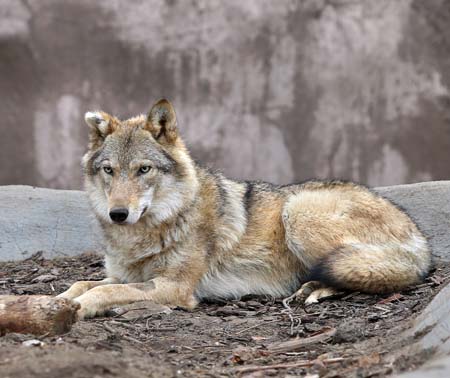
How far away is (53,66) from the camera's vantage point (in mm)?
9023

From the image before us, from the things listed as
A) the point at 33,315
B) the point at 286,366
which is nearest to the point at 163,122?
the point at 33,315

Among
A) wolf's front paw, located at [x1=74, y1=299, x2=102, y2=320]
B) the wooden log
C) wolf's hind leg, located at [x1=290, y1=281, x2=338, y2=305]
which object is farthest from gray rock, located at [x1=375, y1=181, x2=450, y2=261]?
the wooden log

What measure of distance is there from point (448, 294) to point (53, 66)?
19.0 ft

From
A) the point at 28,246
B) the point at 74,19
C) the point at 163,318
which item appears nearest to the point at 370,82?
the point at 74,19

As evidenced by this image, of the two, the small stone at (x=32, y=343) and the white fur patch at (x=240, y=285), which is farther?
the white fur patch at (x=240, y=285)

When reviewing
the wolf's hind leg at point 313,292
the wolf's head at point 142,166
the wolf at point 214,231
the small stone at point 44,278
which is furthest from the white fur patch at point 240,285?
the small stone at point 44,278

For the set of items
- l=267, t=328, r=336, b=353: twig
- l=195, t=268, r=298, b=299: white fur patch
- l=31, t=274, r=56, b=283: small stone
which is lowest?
l=31, t=274, r=56, b=283: small stone

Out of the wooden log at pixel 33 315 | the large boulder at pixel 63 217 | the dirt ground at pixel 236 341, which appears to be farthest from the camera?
the large boulder at pixel 63 217

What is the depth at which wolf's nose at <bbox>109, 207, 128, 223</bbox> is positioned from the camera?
573 centimetres

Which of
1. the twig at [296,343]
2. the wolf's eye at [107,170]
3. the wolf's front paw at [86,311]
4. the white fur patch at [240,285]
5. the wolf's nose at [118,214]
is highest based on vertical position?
the wolf's eye at [107,170]

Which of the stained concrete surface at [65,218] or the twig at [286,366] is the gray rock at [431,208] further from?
the twig at [286,366]

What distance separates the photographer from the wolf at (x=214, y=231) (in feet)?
19.7

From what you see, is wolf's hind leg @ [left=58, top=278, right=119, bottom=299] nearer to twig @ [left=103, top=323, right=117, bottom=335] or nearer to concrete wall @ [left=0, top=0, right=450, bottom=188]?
twig @ [left=103, top=323, right=117, bottom=335]

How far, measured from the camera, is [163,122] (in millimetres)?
6254
